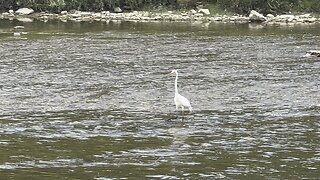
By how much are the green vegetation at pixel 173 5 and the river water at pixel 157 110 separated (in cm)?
2762

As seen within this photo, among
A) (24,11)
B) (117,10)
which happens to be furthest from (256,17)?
(24,11)

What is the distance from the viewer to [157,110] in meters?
22.6

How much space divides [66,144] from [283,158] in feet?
18.6

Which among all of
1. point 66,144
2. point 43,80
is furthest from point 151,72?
point 66,144

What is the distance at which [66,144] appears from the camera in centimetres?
1706

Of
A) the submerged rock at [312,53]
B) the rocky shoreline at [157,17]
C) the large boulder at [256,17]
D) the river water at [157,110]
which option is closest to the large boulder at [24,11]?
the rocky shoreline at [157,17]

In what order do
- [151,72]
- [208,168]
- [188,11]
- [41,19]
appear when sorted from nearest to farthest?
1. [208,168]
2. [151,72]
3. [41,19]
4. [188,11]

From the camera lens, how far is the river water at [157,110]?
49.4 feet

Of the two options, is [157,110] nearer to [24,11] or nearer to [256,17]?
[256,17]

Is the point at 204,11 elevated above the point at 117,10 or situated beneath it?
elevated above

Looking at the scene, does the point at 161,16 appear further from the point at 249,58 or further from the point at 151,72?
the point at 151,72

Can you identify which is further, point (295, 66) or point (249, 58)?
point (249, 58)

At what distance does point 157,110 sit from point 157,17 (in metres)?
47.3

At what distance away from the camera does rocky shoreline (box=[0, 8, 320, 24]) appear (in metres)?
65.9
